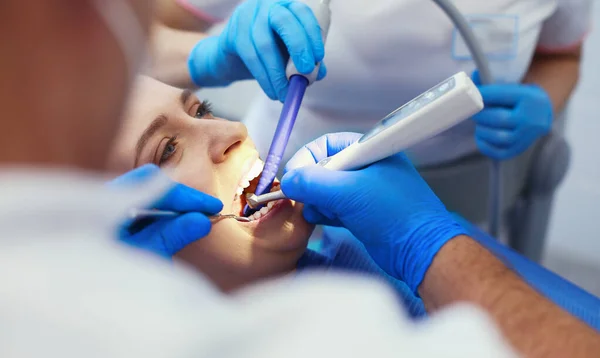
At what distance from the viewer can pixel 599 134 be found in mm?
2117

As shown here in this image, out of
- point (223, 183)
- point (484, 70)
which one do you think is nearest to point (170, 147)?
point (223, 183)

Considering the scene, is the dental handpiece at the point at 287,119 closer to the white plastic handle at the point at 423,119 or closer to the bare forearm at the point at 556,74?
the white plastic handle at the point at 423,119

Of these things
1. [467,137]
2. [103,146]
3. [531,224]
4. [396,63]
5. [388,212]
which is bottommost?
[531,224]

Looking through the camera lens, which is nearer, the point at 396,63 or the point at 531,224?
the point at 396,63

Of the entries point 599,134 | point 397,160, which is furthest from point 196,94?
point 599,134

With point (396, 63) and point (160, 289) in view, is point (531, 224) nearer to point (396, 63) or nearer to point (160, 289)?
point (396, 63)

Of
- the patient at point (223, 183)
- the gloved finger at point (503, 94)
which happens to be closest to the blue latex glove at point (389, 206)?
the patient at point (223, 183)

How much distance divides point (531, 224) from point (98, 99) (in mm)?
1548

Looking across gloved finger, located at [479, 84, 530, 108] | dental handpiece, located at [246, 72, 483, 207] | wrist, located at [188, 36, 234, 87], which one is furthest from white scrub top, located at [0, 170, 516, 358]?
gloved finger, located at [479, 84, 530, 108]

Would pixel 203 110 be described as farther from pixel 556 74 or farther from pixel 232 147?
pixel 556 74

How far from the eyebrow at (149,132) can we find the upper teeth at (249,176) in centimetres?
17

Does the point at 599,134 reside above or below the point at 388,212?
below

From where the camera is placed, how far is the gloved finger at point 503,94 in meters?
1.24

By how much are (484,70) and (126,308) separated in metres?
1.01
